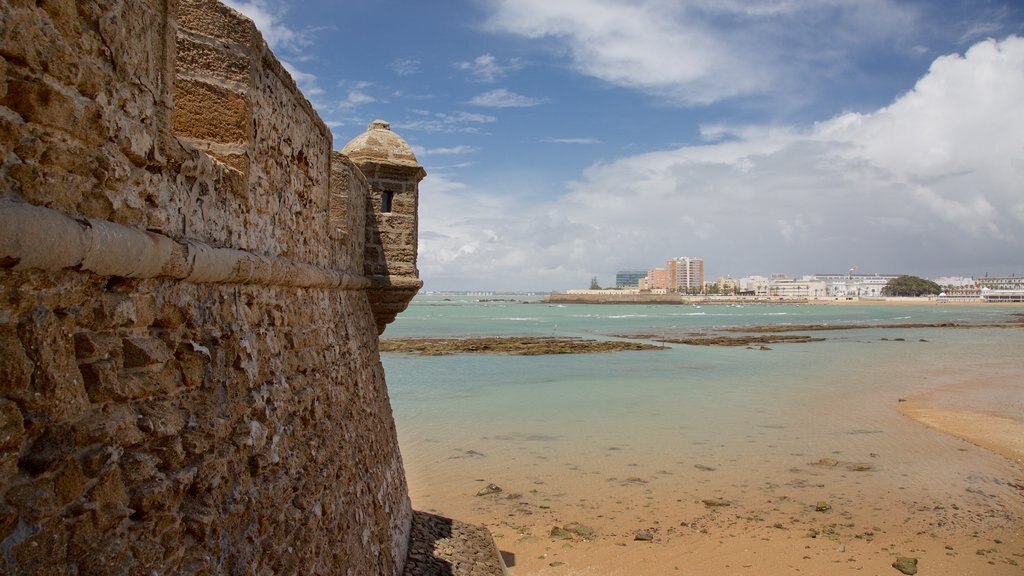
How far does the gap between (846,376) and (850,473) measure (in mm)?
14530

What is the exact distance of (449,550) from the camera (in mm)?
6473

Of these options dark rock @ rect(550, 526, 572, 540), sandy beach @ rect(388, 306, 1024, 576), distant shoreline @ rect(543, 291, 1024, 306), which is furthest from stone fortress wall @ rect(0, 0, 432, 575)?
distant shoreline @ rect(543, 291, 1024, 306)

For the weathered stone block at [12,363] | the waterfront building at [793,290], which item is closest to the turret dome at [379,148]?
the weathered stone block at [12,363]

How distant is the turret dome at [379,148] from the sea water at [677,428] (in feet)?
17.0

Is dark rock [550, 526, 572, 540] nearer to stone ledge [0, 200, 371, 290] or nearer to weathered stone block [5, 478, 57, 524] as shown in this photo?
stone ledge [0, 200, 371, 290]

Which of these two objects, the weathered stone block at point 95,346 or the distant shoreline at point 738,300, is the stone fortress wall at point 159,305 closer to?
the weathered stone block at point 95,346

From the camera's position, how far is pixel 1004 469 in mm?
11289

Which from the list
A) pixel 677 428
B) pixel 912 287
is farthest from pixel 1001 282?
pixel 677 428

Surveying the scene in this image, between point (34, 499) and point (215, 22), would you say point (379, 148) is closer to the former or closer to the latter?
point (215, 22)

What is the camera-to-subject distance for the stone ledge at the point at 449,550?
19.4ft

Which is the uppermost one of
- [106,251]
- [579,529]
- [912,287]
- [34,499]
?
[912,287]

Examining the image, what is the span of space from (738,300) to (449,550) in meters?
145

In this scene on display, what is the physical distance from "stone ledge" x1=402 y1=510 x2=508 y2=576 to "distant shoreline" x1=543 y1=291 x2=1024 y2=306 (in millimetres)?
122387

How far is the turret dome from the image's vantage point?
6.46 meters
